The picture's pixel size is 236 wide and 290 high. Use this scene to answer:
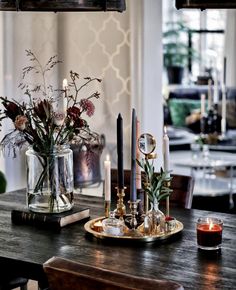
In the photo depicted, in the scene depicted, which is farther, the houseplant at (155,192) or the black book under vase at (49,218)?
the black book under vase at (49,218)

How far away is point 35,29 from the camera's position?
5.27 metres

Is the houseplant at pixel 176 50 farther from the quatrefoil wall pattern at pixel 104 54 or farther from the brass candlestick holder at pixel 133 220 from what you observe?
the brass candlestick holder at pixel 133 220

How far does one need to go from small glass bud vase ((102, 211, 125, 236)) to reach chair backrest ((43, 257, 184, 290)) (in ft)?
2.21

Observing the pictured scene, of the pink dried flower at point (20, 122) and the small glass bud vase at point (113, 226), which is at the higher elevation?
the pink dried flower at point (20, 122)

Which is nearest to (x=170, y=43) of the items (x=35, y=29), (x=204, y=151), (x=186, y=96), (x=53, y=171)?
(x=186, y=96)

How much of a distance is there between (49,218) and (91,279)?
0.96 m

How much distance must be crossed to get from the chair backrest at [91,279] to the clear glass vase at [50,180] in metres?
0.90

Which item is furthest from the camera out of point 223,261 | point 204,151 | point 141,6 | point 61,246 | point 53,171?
point 204,151

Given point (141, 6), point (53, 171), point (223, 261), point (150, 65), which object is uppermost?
point (141, 6)

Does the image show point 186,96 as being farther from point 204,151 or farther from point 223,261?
point 223,261

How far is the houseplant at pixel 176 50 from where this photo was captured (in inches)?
436

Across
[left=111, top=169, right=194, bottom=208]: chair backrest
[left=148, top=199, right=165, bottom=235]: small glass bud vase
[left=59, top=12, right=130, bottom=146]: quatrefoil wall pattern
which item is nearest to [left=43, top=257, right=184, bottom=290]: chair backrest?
[left=148, top=199, right=165, bottom=235]: small glass bud vase

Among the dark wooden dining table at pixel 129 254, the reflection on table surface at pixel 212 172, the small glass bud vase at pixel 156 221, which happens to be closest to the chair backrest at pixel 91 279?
the dark wooden dining table at pixel 129 254

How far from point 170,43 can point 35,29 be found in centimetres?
603
